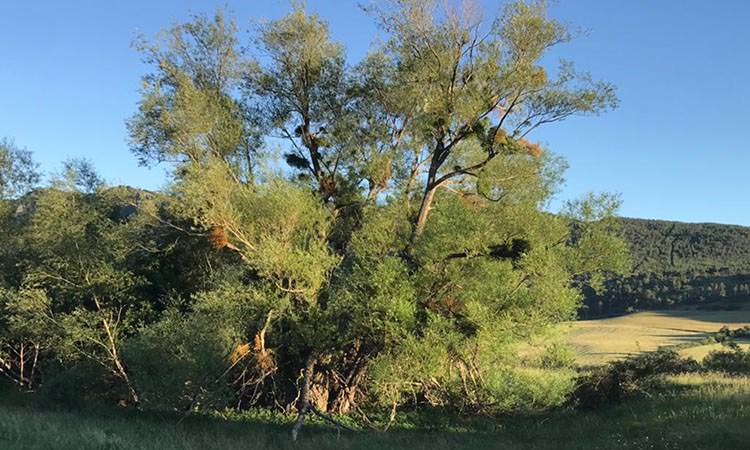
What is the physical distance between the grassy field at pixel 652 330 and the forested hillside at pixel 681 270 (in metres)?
6.96

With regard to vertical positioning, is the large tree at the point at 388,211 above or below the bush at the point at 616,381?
above

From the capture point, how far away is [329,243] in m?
22.0

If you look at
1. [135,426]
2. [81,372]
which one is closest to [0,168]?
[81,372]

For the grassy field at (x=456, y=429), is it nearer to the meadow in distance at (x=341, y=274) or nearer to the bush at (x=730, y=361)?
the meadow in distance at (x=341, y=274)

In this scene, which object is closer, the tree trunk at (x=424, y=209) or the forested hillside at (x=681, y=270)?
the tree trunk at (x=424, y=209)

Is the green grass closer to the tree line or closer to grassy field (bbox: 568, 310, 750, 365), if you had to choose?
the tree line

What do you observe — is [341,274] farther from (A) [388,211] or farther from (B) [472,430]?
(B) [472,430]

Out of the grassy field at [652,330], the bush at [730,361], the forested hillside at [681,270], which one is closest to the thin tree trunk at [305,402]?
the bush at [730,361]

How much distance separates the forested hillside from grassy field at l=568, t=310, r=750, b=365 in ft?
22.8

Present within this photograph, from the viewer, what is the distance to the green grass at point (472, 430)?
14516 mm

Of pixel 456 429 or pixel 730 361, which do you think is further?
pixel 730 361

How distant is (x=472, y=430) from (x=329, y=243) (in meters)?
8.76

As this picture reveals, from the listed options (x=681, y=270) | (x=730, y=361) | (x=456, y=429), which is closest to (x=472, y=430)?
(x=456, y=429)

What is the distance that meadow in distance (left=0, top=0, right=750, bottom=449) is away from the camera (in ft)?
59.9
